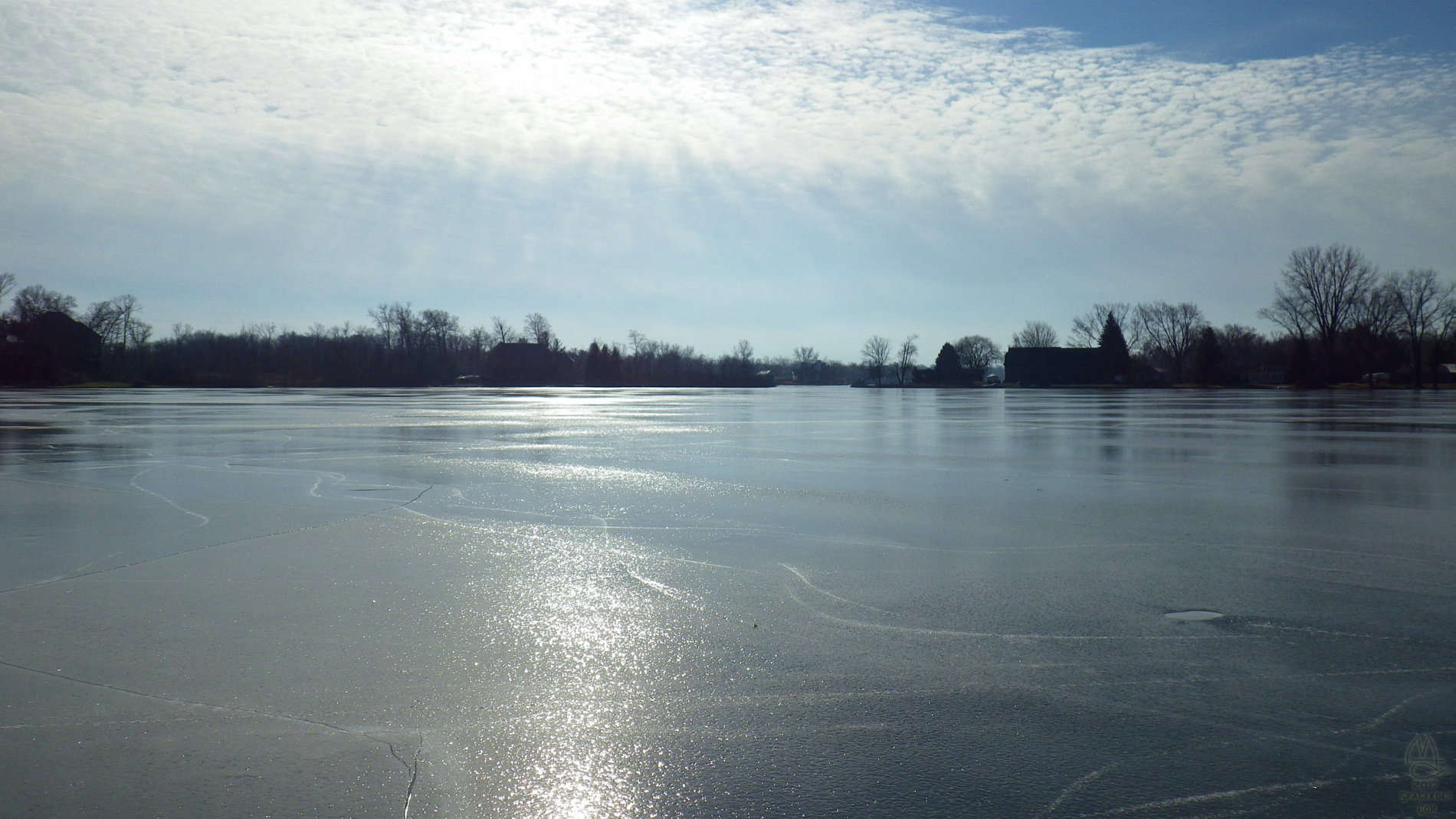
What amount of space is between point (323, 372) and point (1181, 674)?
100.0m

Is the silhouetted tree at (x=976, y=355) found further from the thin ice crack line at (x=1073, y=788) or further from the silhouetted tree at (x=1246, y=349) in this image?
the thin ice crack line at (x=1073, y=788)

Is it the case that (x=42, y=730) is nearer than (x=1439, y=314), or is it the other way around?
(x=42, y=730)

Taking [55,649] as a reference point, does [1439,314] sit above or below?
above

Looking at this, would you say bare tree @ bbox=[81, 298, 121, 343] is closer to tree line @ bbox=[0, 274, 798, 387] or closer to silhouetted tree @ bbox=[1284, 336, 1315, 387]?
tree line @ bbox=[0, 274, 798, 387]

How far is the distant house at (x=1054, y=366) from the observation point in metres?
116

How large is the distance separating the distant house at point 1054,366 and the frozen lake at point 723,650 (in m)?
113

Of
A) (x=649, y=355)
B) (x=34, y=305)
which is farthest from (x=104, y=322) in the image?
(x=649, y=355)

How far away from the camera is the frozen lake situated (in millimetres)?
2951

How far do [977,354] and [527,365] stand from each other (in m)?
76.0

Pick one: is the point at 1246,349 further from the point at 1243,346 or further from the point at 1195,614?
the point at 1195,614

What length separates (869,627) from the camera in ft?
15.3

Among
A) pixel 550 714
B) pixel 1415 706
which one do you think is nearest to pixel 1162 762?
pixel 1415 706

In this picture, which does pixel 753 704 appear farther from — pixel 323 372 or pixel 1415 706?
pixel 323 372

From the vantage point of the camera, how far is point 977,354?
147 meters
